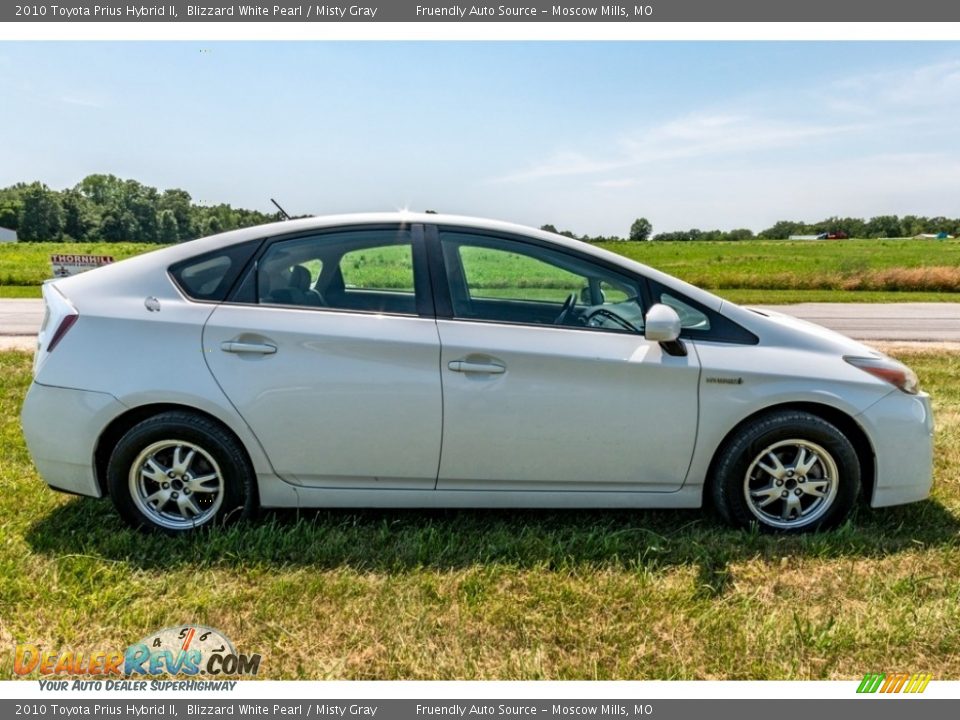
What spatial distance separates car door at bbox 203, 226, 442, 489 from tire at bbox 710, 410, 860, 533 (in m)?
1.47

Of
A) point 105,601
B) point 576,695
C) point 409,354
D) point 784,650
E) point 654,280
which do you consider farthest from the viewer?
point 654,280

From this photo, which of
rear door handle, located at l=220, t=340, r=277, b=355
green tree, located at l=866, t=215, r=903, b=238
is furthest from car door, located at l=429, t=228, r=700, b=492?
green tree, located at l=866, t=215, r=903, b=238

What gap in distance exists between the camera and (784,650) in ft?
7.73

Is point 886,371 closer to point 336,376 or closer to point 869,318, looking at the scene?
point 336,376

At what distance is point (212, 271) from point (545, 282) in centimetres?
166

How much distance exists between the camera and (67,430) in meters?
3.03

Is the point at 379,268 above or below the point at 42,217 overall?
below

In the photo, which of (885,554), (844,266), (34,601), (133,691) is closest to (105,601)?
(34,601)

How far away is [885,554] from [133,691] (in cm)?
326

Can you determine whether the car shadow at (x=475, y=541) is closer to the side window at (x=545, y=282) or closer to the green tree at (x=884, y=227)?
the side window at (x=545, y=282)

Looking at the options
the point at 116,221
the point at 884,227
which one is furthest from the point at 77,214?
the point at 884,227

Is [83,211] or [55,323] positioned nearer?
[55,323]

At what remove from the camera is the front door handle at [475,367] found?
2959 millimetres
